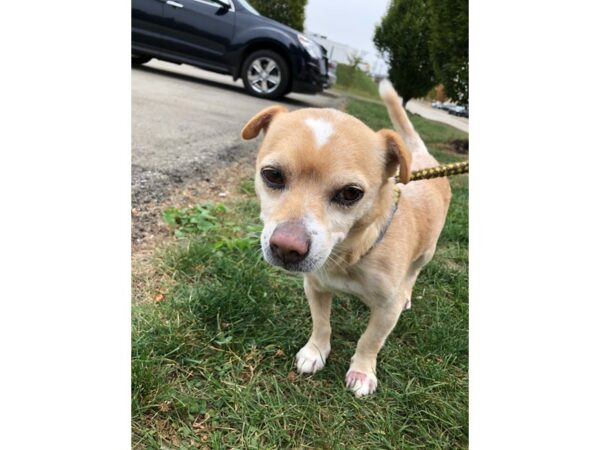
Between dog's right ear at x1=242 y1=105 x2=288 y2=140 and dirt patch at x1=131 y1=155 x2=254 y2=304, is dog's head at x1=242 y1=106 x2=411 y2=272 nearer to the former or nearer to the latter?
dog's right ear at x1=242 y1=105 x2=288 y2=140

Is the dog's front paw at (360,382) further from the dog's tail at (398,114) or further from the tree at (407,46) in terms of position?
the tree at (407,46)

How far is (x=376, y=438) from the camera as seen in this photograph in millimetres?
1539

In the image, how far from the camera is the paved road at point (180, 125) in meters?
3.14

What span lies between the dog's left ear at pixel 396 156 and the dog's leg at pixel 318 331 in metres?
0.60

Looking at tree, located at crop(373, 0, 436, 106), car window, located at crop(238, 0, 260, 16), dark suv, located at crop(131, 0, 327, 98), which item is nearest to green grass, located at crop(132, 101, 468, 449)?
dark suv, located at crop(131, 0, 327, 98)

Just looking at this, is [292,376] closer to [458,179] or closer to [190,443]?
[190,443]

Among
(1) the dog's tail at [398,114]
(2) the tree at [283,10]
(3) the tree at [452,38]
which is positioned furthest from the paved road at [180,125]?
(3) the tree at [452,38]

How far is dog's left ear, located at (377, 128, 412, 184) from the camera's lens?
1536 mm

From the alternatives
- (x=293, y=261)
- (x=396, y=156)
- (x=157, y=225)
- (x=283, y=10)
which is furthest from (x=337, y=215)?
(x=283, y=10)

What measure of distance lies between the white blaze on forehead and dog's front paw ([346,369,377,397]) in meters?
1.00

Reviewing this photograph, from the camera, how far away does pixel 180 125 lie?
173 inches

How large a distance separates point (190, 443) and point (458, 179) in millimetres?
4386

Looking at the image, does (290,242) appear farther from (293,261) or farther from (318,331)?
(318,331)

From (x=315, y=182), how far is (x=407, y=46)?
147 inches
